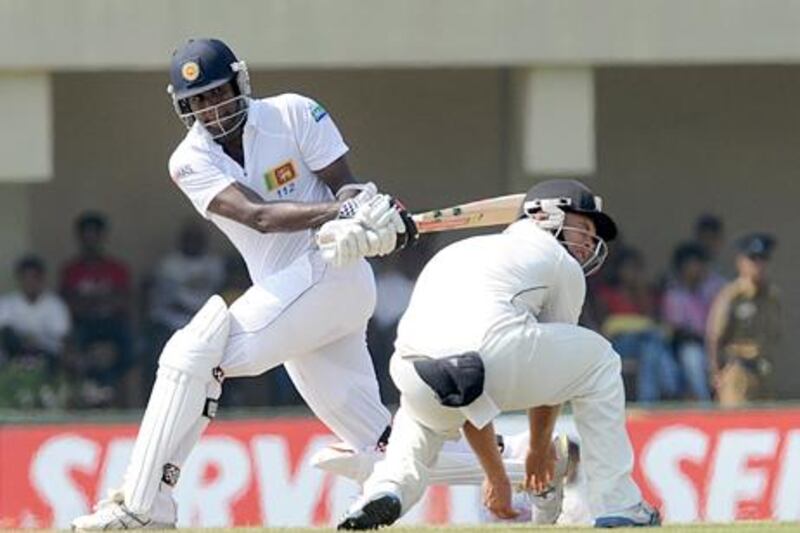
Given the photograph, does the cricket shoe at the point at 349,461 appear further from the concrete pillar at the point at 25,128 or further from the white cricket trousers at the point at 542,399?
the concrete pillar at the point at 25,128

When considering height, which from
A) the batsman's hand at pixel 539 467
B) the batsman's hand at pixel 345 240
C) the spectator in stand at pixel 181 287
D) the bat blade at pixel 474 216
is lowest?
the batsman's hand at pixel 539 467

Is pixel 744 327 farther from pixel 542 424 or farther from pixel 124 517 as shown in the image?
pixel 124 517

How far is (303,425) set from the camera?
13125 mm

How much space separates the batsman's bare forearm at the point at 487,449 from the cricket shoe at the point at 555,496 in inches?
30.3

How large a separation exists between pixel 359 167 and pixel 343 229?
35.2 ft

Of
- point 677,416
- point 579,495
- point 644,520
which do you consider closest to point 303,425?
point 677,416

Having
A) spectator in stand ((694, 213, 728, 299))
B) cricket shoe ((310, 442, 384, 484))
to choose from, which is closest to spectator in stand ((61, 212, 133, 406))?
spectator in stand ((694, 213, 728, 299))

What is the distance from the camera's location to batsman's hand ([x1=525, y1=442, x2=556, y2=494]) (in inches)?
323

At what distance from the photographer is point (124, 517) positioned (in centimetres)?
833

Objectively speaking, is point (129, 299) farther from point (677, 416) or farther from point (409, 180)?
point (677, 416)

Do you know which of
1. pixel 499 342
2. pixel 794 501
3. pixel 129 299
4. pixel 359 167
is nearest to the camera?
pixel 499 342

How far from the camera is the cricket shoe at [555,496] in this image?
29.1ft

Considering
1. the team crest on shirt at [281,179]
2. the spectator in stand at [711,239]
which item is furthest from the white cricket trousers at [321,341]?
the spectator in stand at [711,239]

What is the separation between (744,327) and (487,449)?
29.0 ft
